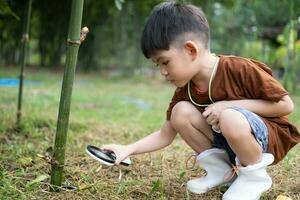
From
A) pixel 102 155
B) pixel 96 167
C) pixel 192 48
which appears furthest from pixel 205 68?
pixel 96 167

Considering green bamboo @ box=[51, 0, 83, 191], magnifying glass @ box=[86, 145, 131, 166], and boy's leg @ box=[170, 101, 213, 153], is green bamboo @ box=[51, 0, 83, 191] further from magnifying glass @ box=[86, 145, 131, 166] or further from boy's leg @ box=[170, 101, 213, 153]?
boy's leg @ box=[170, 101, 213, 153]

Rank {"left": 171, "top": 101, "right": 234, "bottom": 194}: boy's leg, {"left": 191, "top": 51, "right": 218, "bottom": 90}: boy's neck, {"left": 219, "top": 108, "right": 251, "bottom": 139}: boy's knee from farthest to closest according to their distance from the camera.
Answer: {"left": 171, "top": 101, "right": 234, "bottom": 194}: boy's leg, {"left": 191, "top": 51, "right": 218, "bottom": 90}: boy's neck, {"left": 219, "top": 108, "right": 251, "bottom": 139}: boy's knee

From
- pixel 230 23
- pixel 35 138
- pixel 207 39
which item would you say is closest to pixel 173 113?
pixel 207 39

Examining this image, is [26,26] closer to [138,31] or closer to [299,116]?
[299,116]

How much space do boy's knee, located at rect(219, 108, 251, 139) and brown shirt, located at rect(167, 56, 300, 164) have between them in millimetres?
116

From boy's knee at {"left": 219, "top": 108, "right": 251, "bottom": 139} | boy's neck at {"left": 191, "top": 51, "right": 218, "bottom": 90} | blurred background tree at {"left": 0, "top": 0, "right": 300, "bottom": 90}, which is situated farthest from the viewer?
blurred background tree at {"left": 0, "top": 0, "right": 300, "bottom": 90}

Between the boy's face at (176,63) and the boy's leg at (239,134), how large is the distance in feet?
0.61

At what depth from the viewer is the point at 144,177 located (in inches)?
79.6

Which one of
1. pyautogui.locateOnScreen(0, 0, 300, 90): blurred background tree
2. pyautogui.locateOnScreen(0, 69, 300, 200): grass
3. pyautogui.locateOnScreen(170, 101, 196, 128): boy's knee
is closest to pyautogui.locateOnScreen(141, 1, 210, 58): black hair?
pyautogui.locateOnScreen(170, 101, 196, 128): boy's knee

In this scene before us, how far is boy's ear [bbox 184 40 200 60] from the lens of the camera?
158 centimetres

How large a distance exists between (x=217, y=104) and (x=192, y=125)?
17cm

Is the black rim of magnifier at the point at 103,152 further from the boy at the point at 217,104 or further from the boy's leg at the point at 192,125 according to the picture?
the boy's leg at the point at 192,125

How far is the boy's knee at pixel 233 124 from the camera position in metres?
1.55

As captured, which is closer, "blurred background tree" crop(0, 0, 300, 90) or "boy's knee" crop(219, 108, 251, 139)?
"boy's knee" crop(219, 108, 251, 139)
